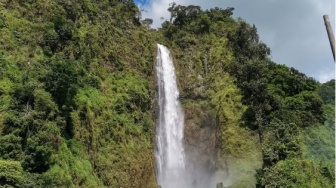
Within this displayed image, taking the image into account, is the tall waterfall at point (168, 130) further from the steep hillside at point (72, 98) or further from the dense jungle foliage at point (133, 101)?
the steep hillside at point (72, 98)

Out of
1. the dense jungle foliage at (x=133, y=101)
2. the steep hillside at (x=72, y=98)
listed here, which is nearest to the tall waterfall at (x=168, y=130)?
the dense jungle foliage at (x=133, y=101)

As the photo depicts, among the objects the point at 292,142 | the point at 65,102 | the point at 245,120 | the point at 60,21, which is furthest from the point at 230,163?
the point at 60,21

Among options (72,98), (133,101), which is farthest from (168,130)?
(72,98)

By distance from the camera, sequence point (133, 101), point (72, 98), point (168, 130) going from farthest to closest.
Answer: point (168, 130) < point (133, 101) < point (72, 98)

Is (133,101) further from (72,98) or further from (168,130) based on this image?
(72,98)

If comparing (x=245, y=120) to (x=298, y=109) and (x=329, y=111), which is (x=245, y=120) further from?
(x=329, y=111)

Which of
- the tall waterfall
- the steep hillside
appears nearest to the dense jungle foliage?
the steep hillside
